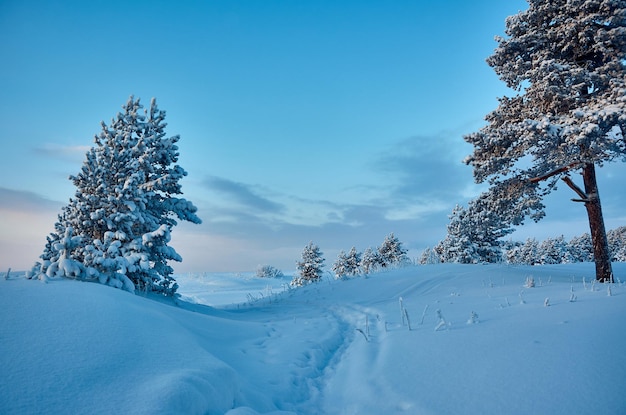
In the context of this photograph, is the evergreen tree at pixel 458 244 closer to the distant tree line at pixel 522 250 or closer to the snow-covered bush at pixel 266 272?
the distant tree line at pixel 522 250

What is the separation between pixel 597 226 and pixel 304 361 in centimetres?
1006

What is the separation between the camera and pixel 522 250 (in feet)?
180

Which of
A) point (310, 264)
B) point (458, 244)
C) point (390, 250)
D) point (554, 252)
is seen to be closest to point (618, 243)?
point (554, 252)

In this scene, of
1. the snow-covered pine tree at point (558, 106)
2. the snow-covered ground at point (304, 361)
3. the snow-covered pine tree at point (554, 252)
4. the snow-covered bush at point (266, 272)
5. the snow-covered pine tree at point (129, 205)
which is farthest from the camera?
the snow-covered bush at point (266, 272)

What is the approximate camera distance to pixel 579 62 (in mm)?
10367

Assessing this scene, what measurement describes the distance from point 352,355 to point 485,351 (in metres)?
2.23

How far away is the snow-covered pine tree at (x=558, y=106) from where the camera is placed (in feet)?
28.6

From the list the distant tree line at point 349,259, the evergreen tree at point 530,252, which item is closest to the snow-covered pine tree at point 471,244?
the distant tree line at point 349,259

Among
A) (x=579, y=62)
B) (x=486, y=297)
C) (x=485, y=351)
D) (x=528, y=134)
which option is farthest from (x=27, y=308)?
(x=579, y=62)

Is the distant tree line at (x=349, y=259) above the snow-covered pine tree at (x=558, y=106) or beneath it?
beneath

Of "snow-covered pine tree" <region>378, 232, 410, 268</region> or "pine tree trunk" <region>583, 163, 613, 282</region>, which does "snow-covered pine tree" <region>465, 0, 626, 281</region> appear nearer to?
"pine tree trunk" <region>583, 163, 613, 282</region>

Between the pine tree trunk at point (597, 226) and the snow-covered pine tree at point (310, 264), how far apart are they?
2982cm

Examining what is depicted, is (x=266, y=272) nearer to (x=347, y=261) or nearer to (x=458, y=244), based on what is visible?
(x=347, y=261)

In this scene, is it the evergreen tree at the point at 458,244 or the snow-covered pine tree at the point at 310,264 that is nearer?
the evergreen tree at the point at 458,244
